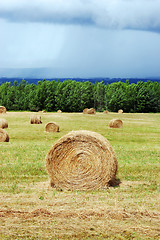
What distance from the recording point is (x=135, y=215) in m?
8.52

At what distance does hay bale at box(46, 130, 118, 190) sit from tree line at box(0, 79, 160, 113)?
86.9 metres

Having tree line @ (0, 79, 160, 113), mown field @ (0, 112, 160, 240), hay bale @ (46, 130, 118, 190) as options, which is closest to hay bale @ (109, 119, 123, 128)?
mown field @ (0, 112, 160, 240)

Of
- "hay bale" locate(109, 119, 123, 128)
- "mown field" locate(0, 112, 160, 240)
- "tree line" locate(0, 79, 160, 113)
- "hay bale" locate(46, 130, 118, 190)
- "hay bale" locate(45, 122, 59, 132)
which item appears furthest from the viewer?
"tree line" locate(0, 79, 160, 113)

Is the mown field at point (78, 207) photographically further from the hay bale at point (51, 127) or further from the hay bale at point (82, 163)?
the hay bale at point (51, 127)

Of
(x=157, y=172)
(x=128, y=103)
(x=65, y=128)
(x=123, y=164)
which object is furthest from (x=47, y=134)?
(x=128, y=103)

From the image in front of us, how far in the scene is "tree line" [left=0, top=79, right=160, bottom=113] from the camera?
98688 millimetres

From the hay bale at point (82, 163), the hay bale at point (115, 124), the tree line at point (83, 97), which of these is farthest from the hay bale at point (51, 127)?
the tree line at point (83, 97)

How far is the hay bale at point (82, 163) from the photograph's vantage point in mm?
11391

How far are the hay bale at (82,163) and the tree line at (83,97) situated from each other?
86.9m

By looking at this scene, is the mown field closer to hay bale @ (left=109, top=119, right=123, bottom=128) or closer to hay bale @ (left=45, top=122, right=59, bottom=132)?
hay bale @ (left=45, top=122, right=59, bottom=132)

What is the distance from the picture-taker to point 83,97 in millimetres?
101000

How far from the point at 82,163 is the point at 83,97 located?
89817 millimetres

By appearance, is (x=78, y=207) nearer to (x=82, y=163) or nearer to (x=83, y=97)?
(x=82, y=163)

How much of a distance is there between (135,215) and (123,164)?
739 centimetres
